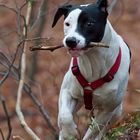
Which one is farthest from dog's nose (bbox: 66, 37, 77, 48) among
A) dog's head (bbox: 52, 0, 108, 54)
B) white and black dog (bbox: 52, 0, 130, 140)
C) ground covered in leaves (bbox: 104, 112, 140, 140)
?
ground covered in leaves (bbox: 104, 112, 140, 140)

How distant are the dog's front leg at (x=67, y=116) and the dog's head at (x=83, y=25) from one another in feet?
1.93

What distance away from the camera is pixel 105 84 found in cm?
636

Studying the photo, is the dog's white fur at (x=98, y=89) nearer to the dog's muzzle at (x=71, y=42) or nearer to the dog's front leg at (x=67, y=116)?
the dog's front leg at (x=67, y=116)

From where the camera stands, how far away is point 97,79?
6348 millimetres

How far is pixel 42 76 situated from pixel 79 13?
28.1ft

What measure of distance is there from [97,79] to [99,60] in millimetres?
147

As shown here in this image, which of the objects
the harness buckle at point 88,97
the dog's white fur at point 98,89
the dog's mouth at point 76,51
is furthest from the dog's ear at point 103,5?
the harness buckle at point 88,97

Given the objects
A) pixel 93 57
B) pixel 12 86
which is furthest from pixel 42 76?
pixel 93 57

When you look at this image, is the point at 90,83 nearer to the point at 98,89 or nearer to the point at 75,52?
the point at 98,89

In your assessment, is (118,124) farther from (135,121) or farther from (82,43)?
(82,43)

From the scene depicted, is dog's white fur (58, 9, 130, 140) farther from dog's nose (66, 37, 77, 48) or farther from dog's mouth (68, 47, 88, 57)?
dog's nose (66, 37, 77, 48)

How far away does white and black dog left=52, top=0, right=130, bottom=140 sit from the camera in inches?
244

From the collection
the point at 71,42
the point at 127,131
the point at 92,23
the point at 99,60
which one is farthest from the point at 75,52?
the point at 127,131

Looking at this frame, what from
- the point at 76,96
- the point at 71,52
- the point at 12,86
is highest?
the point at 71,52
